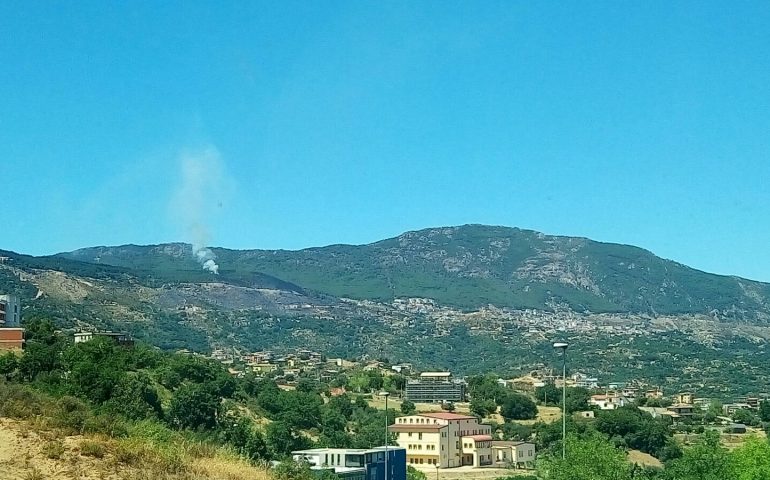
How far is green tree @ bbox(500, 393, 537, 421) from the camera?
269 ft

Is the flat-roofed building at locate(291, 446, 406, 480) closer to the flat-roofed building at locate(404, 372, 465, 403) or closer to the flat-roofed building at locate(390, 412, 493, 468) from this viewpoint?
the flat-roofed building at locate(390, 412, 493, 468)

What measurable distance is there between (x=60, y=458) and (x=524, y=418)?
243 ft

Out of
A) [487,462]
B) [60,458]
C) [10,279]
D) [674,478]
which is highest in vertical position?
[10,279]

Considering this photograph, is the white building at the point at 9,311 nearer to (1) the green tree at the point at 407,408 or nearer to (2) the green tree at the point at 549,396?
(1) the green tree at the point at 407,408

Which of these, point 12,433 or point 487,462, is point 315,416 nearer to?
point 487,462

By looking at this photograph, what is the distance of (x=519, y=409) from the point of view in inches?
3223

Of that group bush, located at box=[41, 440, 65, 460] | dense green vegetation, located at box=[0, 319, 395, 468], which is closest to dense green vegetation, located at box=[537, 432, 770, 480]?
dense green vegetation, located at box=[0, 319, 395, 468]

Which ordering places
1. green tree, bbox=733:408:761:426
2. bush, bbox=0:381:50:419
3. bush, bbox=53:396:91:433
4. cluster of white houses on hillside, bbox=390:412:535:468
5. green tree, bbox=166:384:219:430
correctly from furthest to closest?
green tree, bbox=733:408:761:426, cluster of white houses on hillside, bbox=390:412:535:468, green tree, bbox=166:384:219:430, bush, bbox=0:381:50:419, bush, bbox=53:396:91:433

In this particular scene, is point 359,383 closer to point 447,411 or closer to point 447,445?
point 447,411

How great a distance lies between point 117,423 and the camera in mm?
12727

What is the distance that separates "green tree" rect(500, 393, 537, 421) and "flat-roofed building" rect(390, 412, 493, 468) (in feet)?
47.7

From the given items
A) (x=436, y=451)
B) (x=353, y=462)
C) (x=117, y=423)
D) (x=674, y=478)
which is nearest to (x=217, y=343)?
(x=436, y=451)

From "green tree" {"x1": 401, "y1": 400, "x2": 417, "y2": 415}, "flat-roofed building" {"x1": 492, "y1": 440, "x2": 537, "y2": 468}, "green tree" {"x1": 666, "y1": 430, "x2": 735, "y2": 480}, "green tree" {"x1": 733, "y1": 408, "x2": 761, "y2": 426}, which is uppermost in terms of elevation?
"green tree" {"x1": 666, "y1": 430, "x2": 735, "y2": 480}

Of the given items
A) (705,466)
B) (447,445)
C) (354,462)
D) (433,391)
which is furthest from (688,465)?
(433,391)
